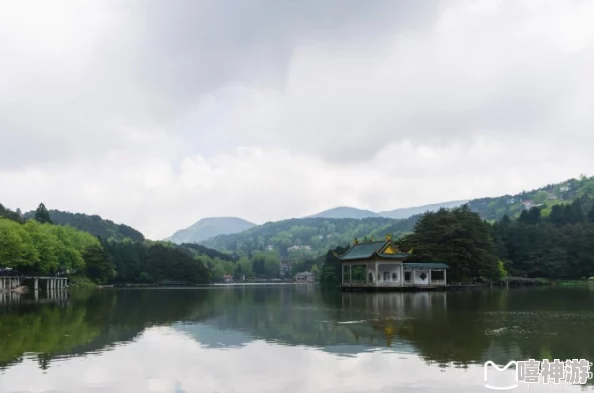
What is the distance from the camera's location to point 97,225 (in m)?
177

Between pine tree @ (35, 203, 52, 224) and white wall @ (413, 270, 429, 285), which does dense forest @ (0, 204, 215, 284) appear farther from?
white wall @ (413, 270, 429, 285)

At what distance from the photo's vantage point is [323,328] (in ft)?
68.5

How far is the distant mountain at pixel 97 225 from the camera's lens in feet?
560

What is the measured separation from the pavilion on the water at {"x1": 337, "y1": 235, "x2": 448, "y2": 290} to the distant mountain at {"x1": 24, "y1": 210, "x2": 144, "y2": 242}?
408 feet

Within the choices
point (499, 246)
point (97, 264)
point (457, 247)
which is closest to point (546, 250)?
point (499, 246)

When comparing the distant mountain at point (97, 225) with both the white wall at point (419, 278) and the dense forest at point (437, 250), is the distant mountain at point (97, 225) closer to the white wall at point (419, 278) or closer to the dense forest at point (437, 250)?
the dense forest at point (437, 250)

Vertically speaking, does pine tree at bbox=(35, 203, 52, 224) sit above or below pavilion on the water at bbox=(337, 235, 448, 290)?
above

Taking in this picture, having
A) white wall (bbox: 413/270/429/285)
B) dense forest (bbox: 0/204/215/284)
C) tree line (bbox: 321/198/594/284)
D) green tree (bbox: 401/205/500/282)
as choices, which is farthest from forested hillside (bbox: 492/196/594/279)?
dense forest (bbox: 0/204/215/284)

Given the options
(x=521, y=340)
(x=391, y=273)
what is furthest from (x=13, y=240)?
(x=521, y=340)

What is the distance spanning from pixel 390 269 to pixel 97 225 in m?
138

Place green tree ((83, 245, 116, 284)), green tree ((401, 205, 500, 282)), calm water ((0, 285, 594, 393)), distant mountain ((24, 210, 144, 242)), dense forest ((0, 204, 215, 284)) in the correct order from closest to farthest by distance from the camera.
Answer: calm water ((0, 285, 594, 393)) → dense forest ((0, 204, 215, 284)) → green tree ((401, 205, 500, 282)) → green tree ((83, 245, 116, 284)) → distant mountain ((24, 210, 144, 242))

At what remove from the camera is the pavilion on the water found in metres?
58.8

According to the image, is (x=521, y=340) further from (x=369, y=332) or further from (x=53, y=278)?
(x=53, y=278)

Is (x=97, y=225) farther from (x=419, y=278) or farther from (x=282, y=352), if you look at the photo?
(x=282, y=352)
